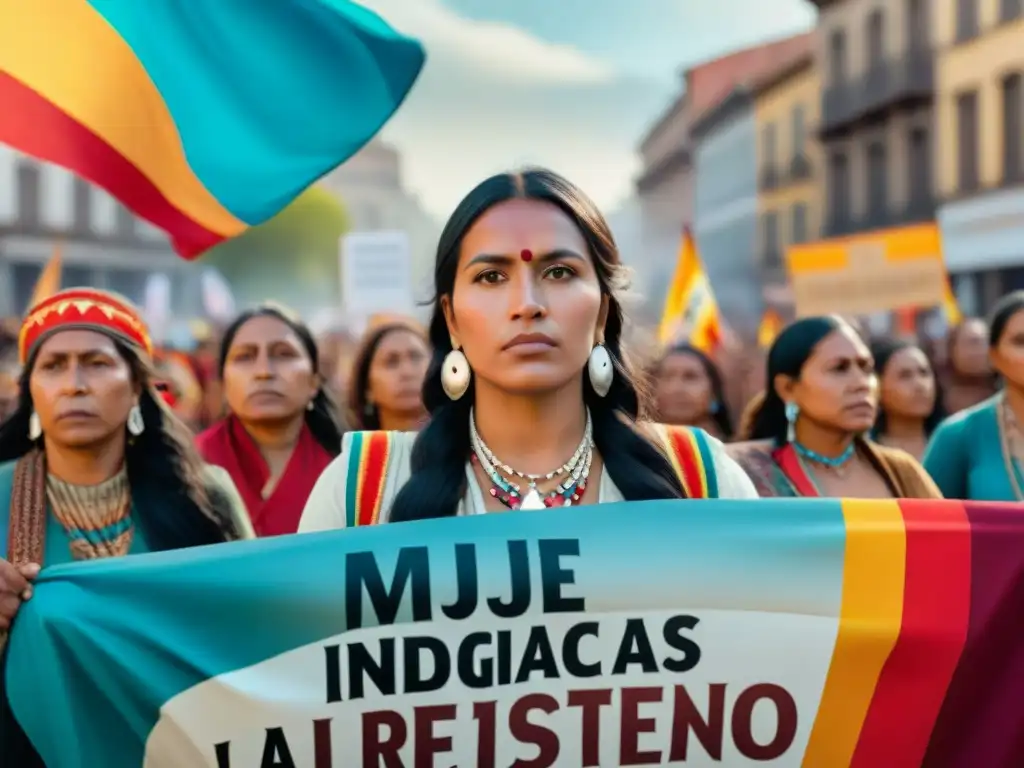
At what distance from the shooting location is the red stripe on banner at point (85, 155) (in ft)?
12.2

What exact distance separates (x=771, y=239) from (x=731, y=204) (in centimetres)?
485

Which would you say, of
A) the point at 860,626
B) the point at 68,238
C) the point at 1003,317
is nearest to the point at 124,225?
the point at 68,238

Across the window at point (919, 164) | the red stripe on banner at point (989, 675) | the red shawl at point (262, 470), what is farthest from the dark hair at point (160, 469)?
the window at point (919, 164)

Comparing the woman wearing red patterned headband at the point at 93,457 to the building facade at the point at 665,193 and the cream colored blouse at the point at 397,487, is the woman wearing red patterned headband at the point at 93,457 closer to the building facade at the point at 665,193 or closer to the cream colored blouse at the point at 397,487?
the cream colored blouse at the point at 397,487

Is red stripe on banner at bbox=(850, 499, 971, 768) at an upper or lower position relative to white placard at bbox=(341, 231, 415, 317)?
lower

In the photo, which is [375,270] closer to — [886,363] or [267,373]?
[886,363]

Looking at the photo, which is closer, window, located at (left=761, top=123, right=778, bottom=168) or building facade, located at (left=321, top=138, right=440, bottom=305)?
window, located at (left=761, top=123, right=778, bottom=168)

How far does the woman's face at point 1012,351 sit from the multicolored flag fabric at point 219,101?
2.38 metres

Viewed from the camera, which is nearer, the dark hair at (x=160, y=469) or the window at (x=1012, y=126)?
the dark hair at (x=160, y=469)

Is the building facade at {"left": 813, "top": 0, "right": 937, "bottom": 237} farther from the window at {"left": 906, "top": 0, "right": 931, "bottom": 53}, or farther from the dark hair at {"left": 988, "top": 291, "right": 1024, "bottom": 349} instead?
the dark hair at {"left": 988, "top": 291, "right": 1024, "bottom": 349}

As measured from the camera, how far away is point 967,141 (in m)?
28.0

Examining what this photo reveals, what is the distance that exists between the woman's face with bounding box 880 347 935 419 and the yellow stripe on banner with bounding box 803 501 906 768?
399 cm

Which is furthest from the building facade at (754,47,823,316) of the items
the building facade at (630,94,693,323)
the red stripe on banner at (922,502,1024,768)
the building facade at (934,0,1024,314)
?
the red stripe on banner at (922,502,1024,768)

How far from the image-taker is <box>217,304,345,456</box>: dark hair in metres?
5.33
